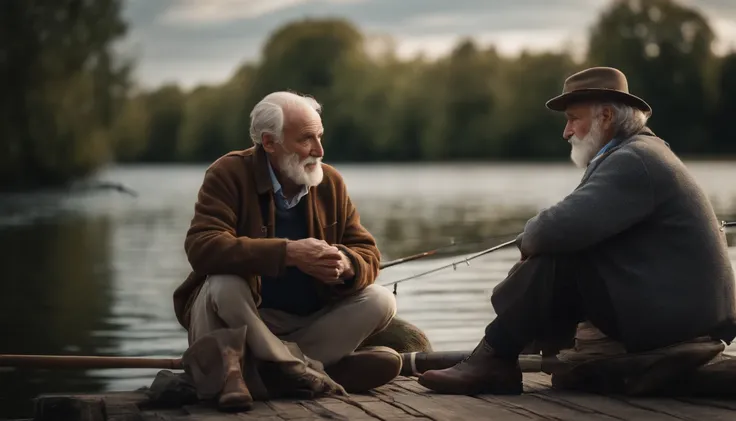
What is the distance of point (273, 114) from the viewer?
5.43m

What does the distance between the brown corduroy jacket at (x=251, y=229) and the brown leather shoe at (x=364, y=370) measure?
28 centimetres

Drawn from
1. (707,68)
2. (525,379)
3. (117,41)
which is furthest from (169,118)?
(525,379)

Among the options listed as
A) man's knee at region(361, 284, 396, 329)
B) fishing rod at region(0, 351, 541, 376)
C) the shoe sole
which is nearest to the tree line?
fishing rod at region(0, 351, 541, 376)

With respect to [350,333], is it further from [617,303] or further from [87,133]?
[87,133]

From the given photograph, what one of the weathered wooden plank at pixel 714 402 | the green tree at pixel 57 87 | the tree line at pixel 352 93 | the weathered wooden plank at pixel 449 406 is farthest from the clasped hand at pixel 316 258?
the tree line at pixel 352 93

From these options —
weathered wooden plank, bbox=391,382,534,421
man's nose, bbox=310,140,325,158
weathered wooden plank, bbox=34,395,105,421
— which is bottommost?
weathered wooden plank, bbox=34,395,105,421

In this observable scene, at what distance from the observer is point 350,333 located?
216 inches

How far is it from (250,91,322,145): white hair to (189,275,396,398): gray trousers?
0.69 m

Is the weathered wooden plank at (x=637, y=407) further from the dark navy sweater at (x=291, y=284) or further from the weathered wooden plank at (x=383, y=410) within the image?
the dark navy sweater at (x=291, y=284)

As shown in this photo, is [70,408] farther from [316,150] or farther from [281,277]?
[316,150]

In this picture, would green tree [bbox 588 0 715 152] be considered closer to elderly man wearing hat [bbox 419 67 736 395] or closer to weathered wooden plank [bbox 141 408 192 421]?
elderly man wearing hat [bbox 419 67 736 395]

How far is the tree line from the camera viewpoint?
40688mm

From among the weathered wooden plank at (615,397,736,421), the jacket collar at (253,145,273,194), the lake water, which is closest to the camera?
the weathered wooden plank at (615,397,736,421)

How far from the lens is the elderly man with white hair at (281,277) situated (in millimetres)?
5090
